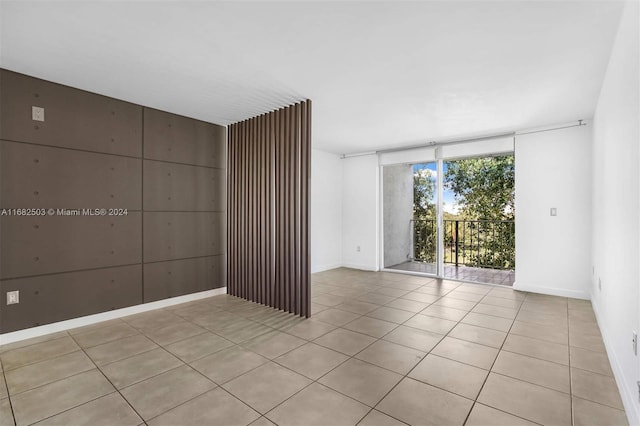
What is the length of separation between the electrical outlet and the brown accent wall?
0.10 ft

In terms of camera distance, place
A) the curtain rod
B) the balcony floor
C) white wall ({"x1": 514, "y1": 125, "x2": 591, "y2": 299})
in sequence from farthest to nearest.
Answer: the balcony floor < the curtain rod < white wall ({"x1": 514, "y1": 125, "x2": 591, "y2": 299})

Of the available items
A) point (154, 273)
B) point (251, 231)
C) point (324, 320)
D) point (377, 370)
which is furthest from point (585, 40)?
point (154, 273)

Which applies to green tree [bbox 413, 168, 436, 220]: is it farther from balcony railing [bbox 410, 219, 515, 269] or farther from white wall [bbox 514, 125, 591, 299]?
white wall [bbox 514, 125, 591, 299]

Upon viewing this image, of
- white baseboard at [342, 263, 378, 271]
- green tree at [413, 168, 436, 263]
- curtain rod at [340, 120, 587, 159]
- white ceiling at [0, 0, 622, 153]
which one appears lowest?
white baseboard at [342, 263, 378, 271]

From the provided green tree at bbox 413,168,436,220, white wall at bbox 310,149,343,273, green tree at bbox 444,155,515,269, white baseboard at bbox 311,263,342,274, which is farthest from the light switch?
green tree at bbox 444,155,515,269

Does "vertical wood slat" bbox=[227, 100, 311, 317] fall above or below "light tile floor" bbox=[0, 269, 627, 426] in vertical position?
above

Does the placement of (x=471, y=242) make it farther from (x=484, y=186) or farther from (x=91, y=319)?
(x=91, y=319)

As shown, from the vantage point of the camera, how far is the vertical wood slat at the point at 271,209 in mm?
3586

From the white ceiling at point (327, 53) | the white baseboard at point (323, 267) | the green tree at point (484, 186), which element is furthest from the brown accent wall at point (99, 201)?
the green tree at point (484, 186)

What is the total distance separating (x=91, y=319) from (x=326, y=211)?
4.29m

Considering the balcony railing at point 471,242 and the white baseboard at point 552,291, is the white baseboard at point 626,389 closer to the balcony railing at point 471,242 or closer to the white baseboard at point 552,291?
the white baseboard at point 552,291

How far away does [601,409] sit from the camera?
186cm

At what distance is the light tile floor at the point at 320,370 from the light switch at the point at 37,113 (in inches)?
84.0

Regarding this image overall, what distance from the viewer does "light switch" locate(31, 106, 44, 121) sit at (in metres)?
2.96
